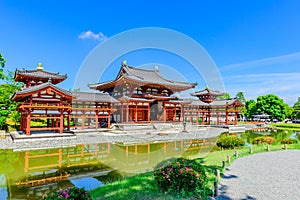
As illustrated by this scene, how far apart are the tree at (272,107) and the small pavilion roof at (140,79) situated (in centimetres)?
2688

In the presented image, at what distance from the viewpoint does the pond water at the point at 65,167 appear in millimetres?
7488

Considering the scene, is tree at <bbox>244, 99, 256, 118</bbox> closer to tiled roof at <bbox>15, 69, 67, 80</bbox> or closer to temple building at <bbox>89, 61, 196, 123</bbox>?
temple building at <bbox>89, 61, 196, 123</bbox>

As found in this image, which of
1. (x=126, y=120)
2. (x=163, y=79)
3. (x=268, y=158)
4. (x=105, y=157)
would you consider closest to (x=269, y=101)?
(x=163, y=79)

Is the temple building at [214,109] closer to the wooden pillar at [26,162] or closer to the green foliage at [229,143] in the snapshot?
the green foliage at [229,143]

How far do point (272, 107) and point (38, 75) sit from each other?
5311 cm

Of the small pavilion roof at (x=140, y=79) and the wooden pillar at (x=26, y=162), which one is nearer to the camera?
the wooden pillar at (x=26, y=162)

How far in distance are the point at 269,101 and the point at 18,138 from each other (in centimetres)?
5478

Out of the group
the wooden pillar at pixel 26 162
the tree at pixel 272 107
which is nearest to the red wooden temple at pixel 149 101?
the wooden pillar at pixel 26 162

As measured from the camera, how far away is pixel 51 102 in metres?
19.7

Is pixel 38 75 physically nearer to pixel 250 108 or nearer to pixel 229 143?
pixel 229 143

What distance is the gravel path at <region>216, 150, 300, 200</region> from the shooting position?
19.2 feet

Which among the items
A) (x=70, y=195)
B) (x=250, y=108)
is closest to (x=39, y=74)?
(x=70, y=195)

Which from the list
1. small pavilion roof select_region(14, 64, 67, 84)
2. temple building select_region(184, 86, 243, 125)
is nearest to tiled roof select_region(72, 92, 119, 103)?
small pavilion roof select_region(14, 64, 67, 84)

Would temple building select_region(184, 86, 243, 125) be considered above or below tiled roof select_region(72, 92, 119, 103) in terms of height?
below
